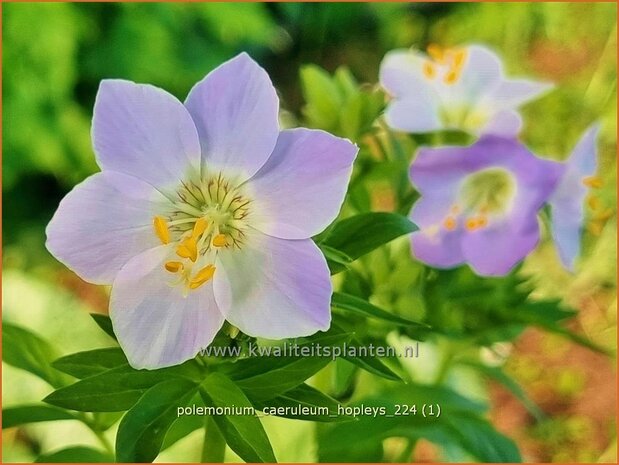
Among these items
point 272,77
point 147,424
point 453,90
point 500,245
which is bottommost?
point 147,424

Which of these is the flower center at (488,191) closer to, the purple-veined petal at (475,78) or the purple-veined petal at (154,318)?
the purple-veined petal at (475,78)

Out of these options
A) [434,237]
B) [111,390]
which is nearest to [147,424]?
[111,390]

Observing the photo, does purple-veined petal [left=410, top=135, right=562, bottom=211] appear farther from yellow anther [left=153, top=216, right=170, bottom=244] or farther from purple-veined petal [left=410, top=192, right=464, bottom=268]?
yellow anther [left=153, top=216, right=170, bottom=244]

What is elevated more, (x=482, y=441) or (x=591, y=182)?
(x=591, y=182)

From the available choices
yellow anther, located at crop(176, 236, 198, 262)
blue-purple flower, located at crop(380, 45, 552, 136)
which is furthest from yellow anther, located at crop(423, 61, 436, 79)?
yellow anther, located at crop(176, 236, 198, 262)

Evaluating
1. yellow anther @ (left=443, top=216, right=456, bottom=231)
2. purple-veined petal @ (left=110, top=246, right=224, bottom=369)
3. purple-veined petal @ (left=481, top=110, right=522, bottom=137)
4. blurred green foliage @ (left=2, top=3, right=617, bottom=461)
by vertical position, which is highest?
blurred green foliage @ (left=2, top=3, right=617, bottom=461)

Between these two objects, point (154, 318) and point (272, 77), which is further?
point (272, 77)

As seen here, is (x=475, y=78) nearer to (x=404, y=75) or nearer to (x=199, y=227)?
(x=404, y=75)

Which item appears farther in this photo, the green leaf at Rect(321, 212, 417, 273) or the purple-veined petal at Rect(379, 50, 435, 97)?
the purple-veined petal at Rect(379, 50, 435, 97)
